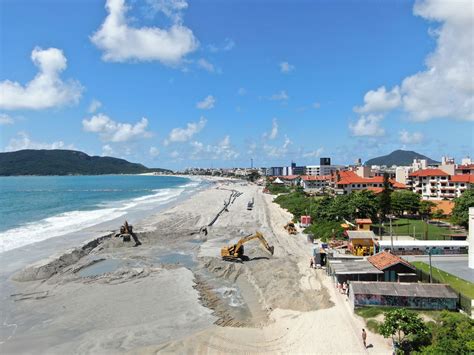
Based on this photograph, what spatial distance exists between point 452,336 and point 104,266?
87.7 feet

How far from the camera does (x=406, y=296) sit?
2081cm

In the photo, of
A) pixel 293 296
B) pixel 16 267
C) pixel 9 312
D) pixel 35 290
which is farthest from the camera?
pixel 16 267

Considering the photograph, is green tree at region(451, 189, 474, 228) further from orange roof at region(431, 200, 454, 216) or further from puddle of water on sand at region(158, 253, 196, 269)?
puddle of water on sand at region(158, 253, 196, 269)

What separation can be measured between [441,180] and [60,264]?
7190 cm

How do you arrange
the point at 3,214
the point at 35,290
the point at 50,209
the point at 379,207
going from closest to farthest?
the point at 35,290, the point at 379,207, the point at 3,214, the point at 50,209

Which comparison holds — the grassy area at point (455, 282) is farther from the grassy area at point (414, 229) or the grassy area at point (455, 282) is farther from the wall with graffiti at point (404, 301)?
the grassy area at point (414, 229)

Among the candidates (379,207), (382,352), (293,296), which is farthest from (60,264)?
(379,207)

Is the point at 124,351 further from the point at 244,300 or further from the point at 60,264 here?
the point at 60,264

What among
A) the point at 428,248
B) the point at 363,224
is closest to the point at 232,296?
the point at 428,248

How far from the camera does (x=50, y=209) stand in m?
76.5

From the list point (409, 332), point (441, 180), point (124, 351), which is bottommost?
point (124, 351)

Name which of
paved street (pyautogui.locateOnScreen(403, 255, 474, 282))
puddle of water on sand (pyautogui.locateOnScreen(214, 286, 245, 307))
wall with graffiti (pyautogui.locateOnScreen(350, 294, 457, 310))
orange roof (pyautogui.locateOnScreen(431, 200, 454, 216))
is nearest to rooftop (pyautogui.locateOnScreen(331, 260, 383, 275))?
wall with graffiti (pyautogui.locateOnScreen(350, 294, 457, 310))

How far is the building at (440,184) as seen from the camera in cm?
7456

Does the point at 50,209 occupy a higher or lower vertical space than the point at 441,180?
lower
